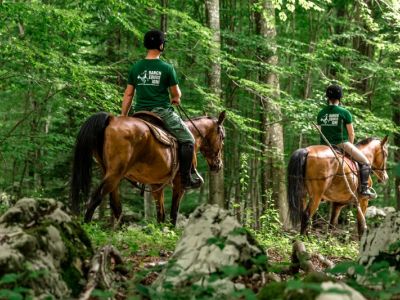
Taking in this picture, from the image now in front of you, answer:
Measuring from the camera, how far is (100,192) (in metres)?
A: 7.94

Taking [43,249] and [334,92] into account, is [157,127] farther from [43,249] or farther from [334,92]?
[43,249]

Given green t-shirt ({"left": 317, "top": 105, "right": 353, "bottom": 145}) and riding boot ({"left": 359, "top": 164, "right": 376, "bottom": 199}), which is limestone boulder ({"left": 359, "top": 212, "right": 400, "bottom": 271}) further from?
riding boot ({"left": 359, "top": 164, "right": 376, "bottom": 199})

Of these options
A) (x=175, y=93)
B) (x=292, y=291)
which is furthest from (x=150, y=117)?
(x=292, y=291)

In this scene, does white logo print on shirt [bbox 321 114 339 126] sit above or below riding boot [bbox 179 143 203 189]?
above

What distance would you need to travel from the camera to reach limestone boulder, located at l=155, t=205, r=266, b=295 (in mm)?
4102

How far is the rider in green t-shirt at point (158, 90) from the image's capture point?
865 centimetres

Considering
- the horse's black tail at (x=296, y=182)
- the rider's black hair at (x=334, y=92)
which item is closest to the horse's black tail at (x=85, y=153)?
the horse's black tail at (x=296, y=182)

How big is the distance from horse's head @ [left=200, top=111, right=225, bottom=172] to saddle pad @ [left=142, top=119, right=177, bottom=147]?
198 cm

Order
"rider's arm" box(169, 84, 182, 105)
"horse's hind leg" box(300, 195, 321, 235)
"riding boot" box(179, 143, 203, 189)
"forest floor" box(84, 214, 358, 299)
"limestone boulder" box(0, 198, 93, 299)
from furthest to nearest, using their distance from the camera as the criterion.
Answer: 1. "horse's hind leg" box(300, 195, 321, 235)
2. "riding boot" box(179, 143, 203, 189)
3. "rider's arm" box(169, 84, 182, 105)
4. "forest floor" box(84, 214, 358, 299)
5. "limestone boulder" box(0, 198, 93, 299)

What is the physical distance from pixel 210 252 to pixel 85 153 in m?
3.93

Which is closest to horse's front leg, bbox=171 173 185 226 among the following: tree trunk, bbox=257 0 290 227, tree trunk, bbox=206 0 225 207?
tree trunk, bbox=206 0 225 207

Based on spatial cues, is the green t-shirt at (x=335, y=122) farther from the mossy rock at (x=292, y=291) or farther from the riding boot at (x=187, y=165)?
the mossy rock at (x=292, y=291)

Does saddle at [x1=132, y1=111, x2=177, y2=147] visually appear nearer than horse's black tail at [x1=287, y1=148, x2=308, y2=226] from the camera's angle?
Yes

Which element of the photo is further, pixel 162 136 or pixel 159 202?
pixel 159 202
